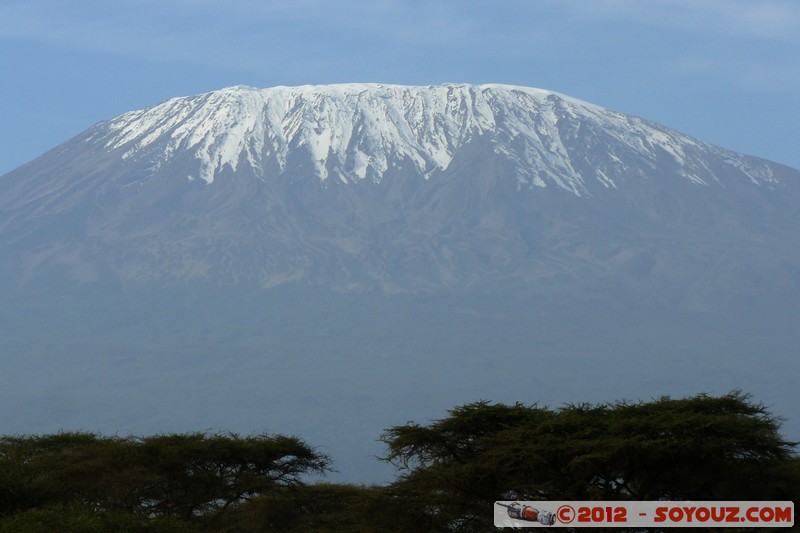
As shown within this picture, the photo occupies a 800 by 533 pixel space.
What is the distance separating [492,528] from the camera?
31.8 meters

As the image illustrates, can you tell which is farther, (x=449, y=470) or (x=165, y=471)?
(x=165, y=471)

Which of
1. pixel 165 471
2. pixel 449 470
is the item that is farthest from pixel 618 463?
pixel 165 471

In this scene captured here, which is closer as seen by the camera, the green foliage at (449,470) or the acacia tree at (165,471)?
the green foliage at (449,470)

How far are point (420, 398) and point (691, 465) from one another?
6457 inches

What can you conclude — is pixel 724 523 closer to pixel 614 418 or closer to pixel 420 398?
pixel 614 418

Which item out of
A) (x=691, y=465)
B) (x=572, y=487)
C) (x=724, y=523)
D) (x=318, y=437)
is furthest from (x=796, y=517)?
(x=318, y=437)

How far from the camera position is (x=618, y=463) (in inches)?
1182

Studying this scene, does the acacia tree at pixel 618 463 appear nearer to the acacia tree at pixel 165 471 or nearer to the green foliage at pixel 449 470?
the green foliage at pixel 449 470

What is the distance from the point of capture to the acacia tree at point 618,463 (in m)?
30.0
